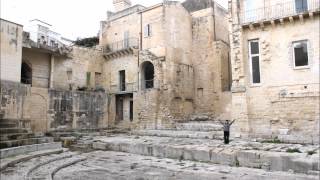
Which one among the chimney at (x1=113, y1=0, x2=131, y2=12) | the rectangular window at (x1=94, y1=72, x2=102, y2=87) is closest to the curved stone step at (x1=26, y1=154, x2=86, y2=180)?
the rectangular window at (x1=94, y1=72, x2=102, y2=87)

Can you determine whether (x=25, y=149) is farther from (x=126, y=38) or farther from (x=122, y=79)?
(x=126, y=38)

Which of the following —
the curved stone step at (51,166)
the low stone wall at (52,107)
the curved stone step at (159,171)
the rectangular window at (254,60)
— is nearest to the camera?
the curved stone step at (51,166)

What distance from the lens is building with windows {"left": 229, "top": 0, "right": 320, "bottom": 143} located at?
1373 cm

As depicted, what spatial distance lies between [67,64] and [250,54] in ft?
49.3

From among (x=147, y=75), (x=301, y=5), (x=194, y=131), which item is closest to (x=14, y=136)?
(x=194, y=131)

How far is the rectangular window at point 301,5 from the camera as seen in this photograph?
14258 millimetres

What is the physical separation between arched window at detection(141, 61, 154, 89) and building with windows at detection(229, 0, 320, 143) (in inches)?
378

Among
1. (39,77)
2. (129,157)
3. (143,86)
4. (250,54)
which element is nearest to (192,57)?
(143,86)

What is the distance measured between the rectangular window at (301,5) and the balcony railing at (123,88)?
13.2 metres

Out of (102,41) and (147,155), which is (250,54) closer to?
(147,155)

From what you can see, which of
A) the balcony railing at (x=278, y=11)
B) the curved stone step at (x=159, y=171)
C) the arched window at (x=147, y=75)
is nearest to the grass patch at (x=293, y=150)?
the curved stone step at (x=159, y=171)

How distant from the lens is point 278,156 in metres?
9.81

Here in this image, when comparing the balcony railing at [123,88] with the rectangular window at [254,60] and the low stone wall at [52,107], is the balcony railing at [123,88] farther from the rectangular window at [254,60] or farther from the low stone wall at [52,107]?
the rectangular window at [254,60]

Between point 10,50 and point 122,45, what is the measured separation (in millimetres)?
11238
